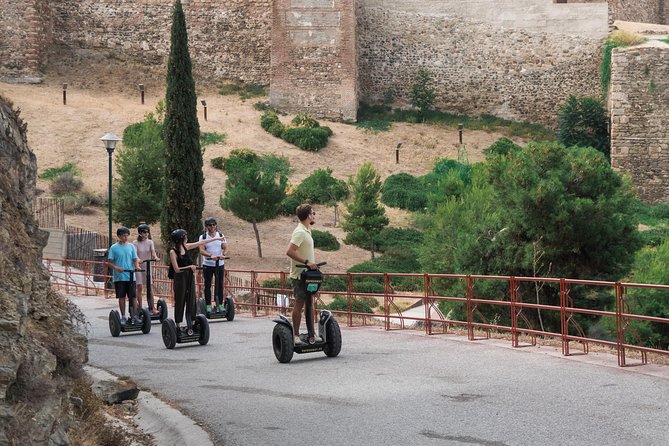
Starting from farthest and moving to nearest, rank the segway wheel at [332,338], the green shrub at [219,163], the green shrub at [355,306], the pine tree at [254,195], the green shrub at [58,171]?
1. the green shrub at [219,163]
2. the green shrub at [58,171]
3. the pine tree at [254,195]
4. the green shrub at [355,306]
5. the segway wheel at [332,338]

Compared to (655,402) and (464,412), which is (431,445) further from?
(655,402)

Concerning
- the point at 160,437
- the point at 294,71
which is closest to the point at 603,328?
the point at 160,437

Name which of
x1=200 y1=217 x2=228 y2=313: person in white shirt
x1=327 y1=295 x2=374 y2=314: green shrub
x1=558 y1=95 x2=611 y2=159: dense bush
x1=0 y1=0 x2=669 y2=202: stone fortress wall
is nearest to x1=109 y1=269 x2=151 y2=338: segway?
x1=200 y1=217 x2=228 y2=313: person in white shirt

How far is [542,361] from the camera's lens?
35.7 ft

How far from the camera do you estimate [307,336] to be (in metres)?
11.5

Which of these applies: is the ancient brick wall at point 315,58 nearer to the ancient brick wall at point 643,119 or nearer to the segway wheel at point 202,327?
the ancient brick wall at point 643,119

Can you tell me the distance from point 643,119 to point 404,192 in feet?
30.3

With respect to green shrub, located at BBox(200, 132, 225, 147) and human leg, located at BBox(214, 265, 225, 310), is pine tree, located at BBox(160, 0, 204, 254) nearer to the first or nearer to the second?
green shrub, located at BBox(200, 132, 225, 147)

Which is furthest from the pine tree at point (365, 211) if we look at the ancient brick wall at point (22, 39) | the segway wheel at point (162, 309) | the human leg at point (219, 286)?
the segway wheel at point (162, 309)

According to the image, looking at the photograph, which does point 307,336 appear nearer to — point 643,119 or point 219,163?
point 219,163

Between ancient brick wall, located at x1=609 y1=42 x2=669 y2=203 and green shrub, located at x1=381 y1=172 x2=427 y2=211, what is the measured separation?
7267 mm

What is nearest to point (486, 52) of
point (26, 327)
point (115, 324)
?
point (115, 324)

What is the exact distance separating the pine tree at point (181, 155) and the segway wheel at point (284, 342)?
17.9m

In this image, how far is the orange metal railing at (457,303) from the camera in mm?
11688
